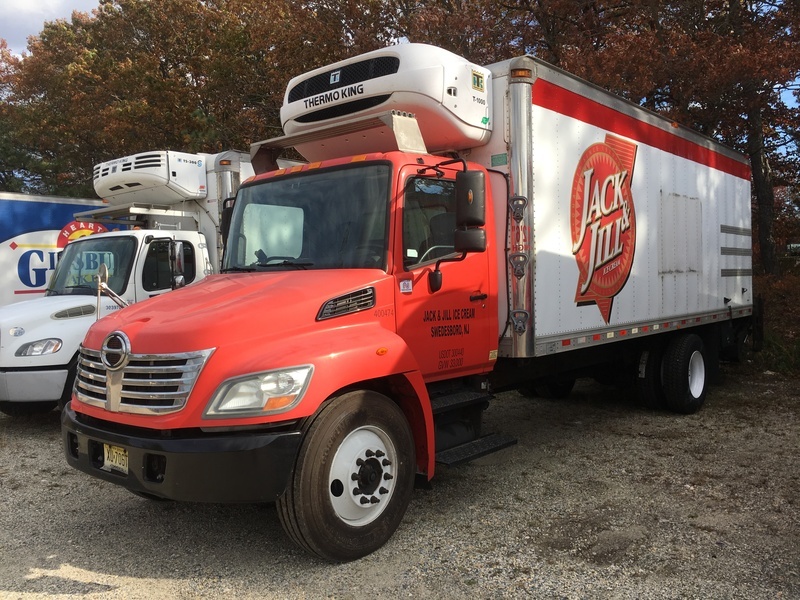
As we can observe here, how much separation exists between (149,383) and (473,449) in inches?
90.6

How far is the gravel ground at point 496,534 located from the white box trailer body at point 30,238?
5493 millimetres

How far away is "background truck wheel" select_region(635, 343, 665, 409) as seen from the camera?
7621 mm

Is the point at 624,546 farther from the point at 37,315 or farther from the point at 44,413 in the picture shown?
the point at 44,413

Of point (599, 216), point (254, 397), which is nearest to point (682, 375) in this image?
point (599, 216)

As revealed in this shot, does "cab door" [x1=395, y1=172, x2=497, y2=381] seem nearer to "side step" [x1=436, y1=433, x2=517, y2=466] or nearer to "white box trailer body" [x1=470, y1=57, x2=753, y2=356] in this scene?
"white box trailer body" [x1=470, y1=57, x2=753, y2=356]

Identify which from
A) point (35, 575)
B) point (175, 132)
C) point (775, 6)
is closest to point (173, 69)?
point (175, 132)

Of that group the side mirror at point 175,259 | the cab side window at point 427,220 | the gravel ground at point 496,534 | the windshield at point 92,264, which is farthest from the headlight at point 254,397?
the windshield at point 92,264

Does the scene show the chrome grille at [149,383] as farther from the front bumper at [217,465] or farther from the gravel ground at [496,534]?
the gravel ground at [496,534]

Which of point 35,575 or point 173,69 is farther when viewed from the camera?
point 173,69

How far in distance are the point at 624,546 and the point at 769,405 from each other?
201 inches

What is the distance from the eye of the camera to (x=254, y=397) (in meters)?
→ 3.45

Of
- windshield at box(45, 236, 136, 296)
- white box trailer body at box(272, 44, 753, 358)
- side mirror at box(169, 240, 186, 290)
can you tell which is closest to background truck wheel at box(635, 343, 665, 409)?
white box trailer body at box(272, 44, 753, 358)

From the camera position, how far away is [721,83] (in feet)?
35.4

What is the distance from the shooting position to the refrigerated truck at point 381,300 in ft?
11.5
